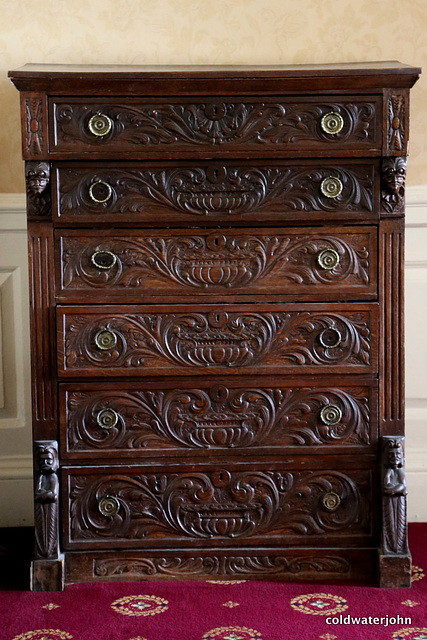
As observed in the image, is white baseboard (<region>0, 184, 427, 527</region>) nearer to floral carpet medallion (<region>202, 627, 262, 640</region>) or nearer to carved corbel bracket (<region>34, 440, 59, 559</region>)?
carved corbel bracket (<region>34, 440, 59, 559</region>)

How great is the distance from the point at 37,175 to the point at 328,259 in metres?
0.79

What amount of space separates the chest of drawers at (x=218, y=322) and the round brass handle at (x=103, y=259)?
2cm

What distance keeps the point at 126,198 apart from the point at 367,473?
0.98 metres

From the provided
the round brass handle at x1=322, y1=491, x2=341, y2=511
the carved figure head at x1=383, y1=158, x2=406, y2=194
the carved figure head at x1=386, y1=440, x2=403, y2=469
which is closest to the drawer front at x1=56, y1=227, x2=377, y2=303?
the carved figure head at x1=383, y1=158, x2=406, y2=194

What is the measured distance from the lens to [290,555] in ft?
6.63

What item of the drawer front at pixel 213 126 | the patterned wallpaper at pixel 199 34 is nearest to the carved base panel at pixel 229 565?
the drawer front at pixel 213 126

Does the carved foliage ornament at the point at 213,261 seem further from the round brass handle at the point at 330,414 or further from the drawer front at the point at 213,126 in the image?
the round brass handle at the point at 330,414

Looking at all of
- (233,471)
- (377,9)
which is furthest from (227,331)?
(377,9)

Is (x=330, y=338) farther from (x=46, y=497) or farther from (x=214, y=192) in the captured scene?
(x=46, y=497)

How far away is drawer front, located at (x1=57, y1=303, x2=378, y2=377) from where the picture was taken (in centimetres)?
196

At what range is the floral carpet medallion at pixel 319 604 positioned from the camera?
1859 millimetres

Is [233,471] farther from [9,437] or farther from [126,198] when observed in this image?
[9,437]

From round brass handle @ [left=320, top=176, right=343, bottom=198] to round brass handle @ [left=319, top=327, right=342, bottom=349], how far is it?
353mm

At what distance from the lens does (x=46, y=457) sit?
195 cm
